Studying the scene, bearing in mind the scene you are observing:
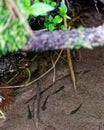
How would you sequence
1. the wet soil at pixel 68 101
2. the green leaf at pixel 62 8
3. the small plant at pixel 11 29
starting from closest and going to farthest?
the small plant at pixel 11 29 → the green leaf at pixel 62 8 → the wet soil at pixel 68 101

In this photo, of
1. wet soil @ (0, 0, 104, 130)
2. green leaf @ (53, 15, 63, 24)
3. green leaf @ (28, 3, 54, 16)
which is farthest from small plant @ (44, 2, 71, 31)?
green leaf @ (28, 3, 54, 16)

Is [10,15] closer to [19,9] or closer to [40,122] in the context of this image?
[19,9]

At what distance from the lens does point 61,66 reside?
1.49 metres

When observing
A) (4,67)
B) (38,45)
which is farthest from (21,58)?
(38,45)

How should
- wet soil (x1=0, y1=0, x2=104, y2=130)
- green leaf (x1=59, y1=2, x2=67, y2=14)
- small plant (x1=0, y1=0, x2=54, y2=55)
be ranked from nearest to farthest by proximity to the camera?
small plant (x1=0, y1=0, x2=54, y2=55) → green leaf (x1=59, y1=2, x2=67, y2=14) → wet soil (x1=0, y1=0, x2=104, y2=130)

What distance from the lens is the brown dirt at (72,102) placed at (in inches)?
58.5

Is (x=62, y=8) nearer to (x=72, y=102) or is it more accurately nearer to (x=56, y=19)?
(x=56, y=19)

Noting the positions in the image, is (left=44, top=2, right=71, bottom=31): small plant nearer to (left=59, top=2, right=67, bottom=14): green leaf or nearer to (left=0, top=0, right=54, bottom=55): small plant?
(left=59, top=2, right=67, bottom=14): green leaf

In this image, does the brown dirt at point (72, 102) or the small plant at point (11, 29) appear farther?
the brown dirt at point (72, 102)

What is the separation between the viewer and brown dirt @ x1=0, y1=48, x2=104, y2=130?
149cm

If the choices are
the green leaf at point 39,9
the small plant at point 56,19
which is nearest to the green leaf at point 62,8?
the small plant at point 56,19

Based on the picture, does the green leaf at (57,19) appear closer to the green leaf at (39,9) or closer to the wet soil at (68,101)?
the wet soil at (68,101)

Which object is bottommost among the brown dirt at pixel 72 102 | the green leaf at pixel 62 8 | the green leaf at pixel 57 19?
the brown dirt at pixel 72 102

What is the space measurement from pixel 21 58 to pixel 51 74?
0.16m
